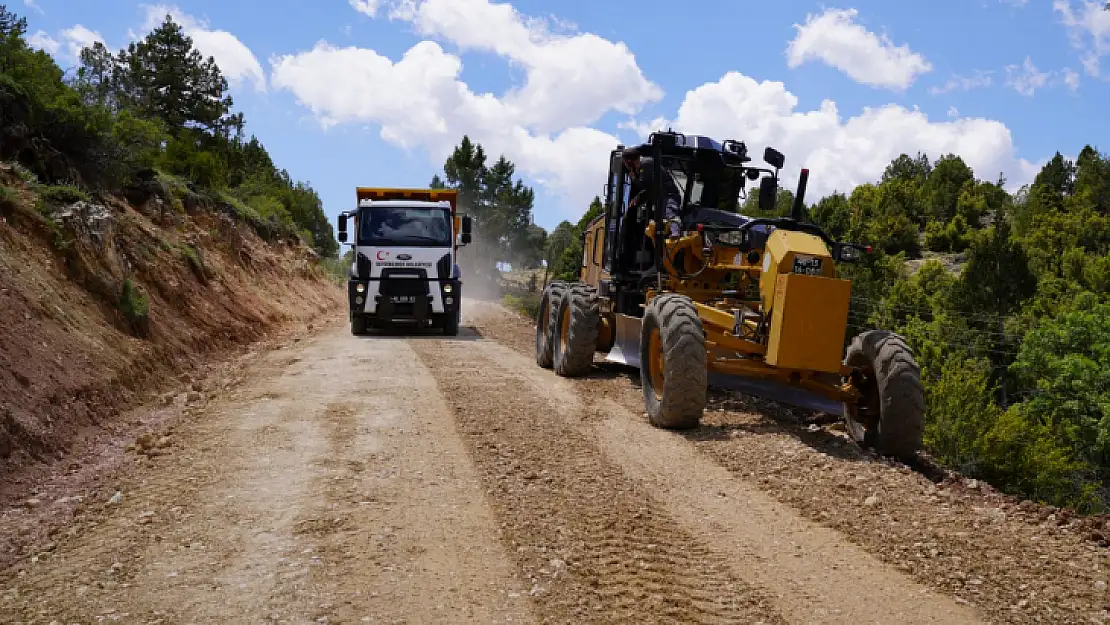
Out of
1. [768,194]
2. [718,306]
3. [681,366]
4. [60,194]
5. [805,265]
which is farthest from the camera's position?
[60,194]

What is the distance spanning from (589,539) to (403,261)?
13.2m

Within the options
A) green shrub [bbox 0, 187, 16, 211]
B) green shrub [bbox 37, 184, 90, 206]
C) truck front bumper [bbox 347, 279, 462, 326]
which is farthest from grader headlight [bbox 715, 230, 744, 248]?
truck front bumper [bbox 347, 279, 462, 326]

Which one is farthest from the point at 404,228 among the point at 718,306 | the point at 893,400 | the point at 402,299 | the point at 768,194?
the point at 893,400

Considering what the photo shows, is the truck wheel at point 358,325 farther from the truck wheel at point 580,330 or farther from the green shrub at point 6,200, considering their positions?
the green shrub at point 6,200

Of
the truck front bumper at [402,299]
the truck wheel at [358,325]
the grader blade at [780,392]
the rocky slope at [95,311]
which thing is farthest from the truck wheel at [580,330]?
the truck wheel at [358,325]

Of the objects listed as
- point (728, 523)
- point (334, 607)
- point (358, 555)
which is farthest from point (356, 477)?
point (728, 523)

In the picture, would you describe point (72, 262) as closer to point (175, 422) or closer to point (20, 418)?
point (175, 422)

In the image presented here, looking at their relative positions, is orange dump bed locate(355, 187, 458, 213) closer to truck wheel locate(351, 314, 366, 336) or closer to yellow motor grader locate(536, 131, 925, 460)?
truck wheel locate(351, 314, 366, 336)

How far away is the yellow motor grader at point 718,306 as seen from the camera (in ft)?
22.1

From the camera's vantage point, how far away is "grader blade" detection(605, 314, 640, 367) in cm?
977

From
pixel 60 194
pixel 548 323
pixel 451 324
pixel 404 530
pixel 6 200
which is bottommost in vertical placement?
pixel 451 324

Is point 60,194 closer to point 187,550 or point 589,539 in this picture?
point 187,550

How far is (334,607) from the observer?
3.70m

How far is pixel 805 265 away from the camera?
22.6 ft
